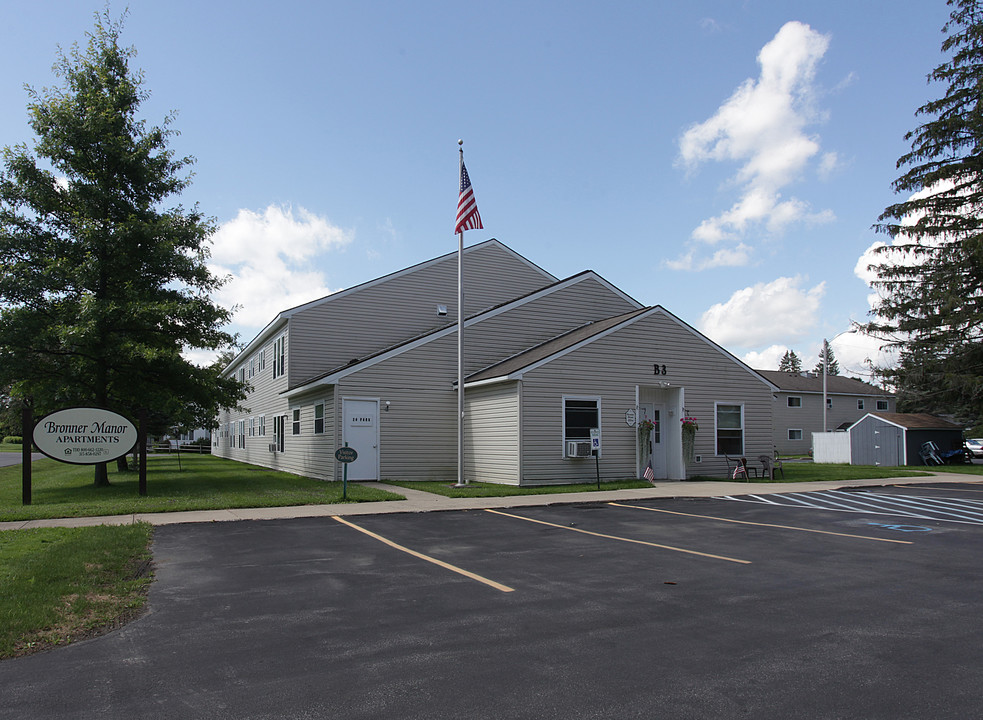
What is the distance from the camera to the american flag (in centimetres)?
1831

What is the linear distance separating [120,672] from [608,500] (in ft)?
39.6

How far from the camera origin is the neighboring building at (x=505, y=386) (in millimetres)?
19219

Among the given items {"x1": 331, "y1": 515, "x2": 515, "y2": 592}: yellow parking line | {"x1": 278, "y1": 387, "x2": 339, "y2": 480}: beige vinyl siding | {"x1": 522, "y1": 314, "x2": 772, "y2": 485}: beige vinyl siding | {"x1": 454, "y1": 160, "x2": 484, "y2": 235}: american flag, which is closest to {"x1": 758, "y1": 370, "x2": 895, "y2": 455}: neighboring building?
{"x1": 522, "y1": 314, "x2": 772, "y2": 485}: beige vinyl siding

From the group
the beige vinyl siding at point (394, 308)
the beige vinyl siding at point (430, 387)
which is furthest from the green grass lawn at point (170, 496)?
the beige vinyl siding at point (394, 308)

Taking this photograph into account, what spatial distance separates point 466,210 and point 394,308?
27.0 feet

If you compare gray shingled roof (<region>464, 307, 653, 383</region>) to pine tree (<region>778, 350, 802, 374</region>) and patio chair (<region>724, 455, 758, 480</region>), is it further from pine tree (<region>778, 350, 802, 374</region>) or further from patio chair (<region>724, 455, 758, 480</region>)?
pine tree (<region>778, 350, 802, 374</region>)

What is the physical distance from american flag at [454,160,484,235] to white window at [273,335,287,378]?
33.1 feet

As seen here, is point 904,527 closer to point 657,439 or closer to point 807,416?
point 657,439

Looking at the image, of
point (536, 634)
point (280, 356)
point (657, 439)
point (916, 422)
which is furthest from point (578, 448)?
point (916, 422)

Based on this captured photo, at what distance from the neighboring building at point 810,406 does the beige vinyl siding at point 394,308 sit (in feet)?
88.6

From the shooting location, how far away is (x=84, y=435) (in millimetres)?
15000

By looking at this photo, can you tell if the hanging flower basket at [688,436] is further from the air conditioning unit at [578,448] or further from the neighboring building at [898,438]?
the neighboring building at [898,438]

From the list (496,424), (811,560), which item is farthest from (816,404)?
(811,560)

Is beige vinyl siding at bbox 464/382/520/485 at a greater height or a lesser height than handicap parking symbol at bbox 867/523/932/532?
greater
